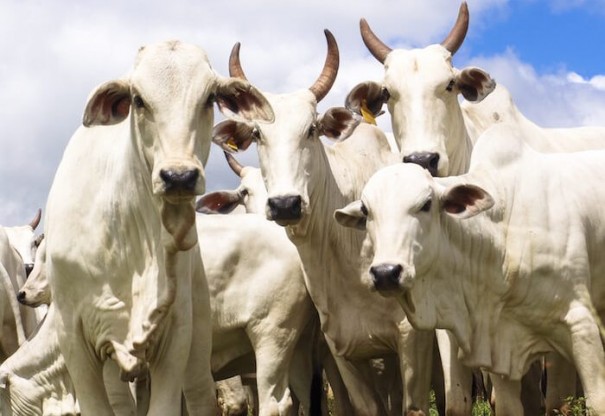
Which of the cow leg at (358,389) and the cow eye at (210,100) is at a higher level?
the cow eye at (210,100)

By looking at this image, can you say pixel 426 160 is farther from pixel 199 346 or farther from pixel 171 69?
pixel 171 69

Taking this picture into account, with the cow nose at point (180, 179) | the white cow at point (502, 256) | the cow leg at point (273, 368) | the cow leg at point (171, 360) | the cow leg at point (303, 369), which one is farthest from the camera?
the cow leg at point (303, 369)

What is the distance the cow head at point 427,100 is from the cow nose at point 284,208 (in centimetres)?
86

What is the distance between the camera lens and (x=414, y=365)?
27.8 ft

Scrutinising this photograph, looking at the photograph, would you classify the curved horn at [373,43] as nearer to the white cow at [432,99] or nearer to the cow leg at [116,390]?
the white cow at [432,99]

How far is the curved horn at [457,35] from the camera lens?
948 centimetres

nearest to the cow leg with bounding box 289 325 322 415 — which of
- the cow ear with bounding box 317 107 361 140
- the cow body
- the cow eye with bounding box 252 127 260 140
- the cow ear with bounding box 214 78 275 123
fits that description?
the cow body

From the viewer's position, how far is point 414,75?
29.2ft

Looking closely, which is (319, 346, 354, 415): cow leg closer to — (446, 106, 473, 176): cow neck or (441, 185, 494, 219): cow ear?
(446, 106, 473, 176): cow neck

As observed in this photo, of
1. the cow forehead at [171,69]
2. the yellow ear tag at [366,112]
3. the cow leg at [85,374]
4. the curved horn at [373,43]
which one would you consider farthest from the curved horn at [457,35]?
the cow leg at [85,374]

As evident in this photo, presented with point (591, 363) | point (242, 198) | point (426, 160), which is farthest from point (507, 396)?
point (242, 198)

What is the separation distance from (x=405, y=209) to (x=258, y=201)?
3279mm

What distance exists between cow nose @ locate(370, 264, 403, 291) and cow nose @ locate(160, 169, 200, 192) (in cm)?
135

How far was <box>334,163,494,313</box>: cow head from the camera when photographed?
7344mm
